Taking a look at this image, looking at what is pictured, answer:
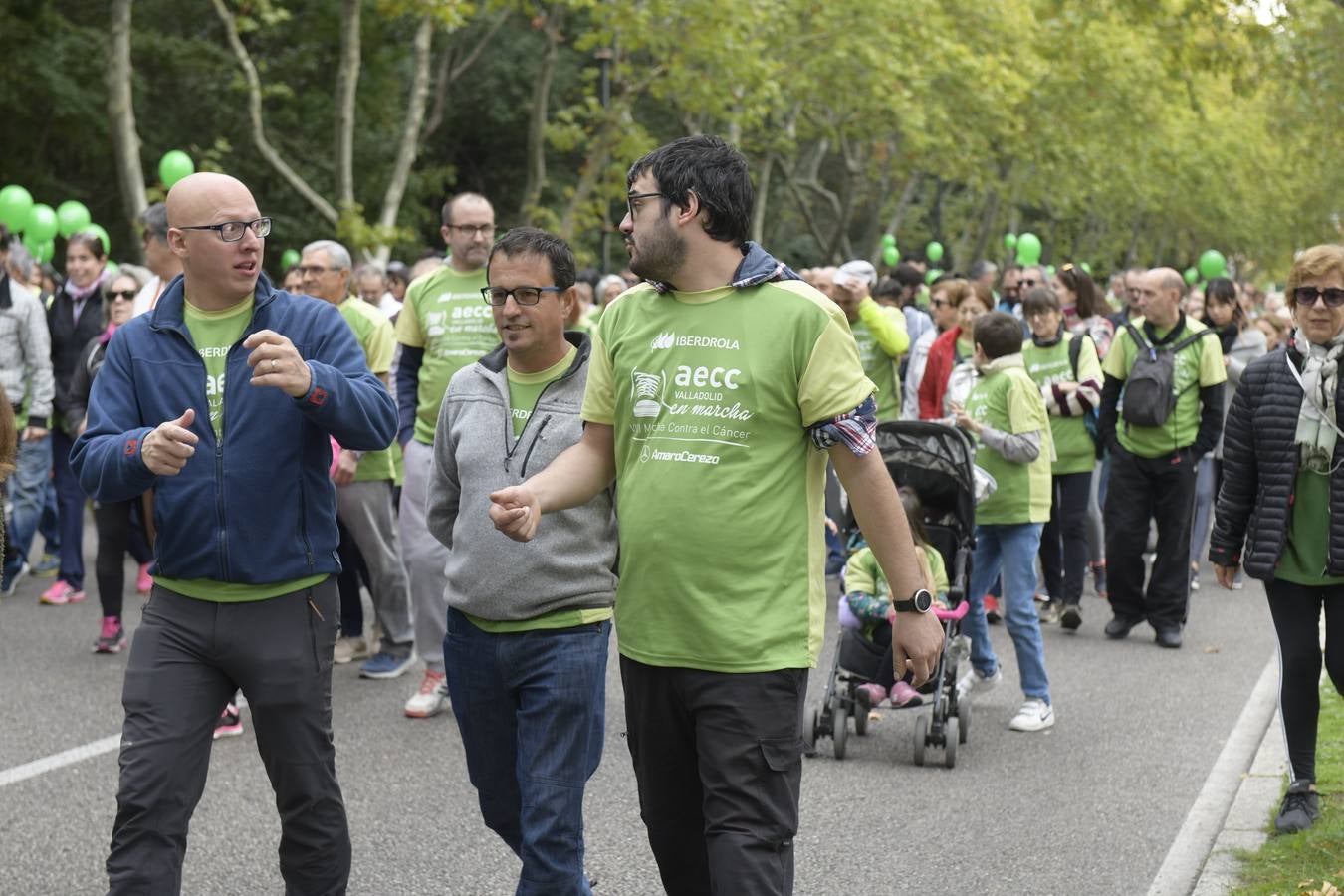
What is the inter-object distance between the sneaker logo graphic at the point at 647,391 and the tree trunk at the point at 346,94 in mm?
16476

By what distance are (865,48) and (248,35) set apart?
36.0ft

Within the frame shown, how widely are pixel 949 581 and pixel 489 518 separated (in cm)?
388

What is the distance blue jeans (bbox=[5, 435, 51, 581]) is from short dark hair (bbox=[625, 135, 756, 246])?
8.54 m

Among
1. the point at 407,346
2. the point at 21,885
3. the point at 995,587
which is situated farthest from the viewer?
the point at 995,587

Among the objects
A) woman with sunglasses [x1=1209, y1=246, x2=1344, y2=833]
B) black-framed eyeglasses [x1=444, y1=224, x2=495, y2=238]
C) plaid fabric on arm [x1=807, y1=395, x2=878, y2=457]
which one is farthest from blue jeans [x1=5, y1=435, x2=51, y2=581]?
plaid fabric on arm [x1=807, y1=395, x2=878, y2=457]

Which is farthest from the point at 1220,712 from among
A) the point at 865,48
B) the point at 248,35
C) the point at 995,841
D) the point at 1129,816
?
the point at 248,35

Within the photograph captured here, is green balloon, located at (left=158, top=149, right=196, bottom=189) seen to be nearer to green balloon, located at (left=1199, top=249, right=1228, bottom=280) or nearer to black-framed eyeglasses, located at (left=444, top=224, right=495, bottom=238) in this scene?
black-framed eyeglasses, located at (left=444, top=224, right=495, bottom=238)

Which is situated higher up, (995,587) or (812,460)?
Result: (812,460)

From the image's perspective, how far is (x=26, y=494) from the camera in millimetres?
11570

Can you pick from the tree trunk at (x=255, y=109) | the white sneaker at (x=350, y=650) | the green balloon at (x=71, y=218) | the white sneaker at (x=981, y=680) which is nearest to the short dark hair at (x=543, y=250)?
the white sneaker at (x=981, y=680)

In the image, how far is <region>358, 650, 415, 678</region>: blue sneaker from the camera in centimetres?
898

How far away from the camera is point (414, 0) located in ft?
62.1

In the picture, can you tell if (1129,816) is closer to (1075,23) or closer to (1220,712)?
(1220,712)

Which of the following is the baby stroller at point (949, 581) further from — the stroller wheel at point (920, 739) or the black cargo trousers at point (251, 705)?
the black cargo trousers at point (251, 705)
